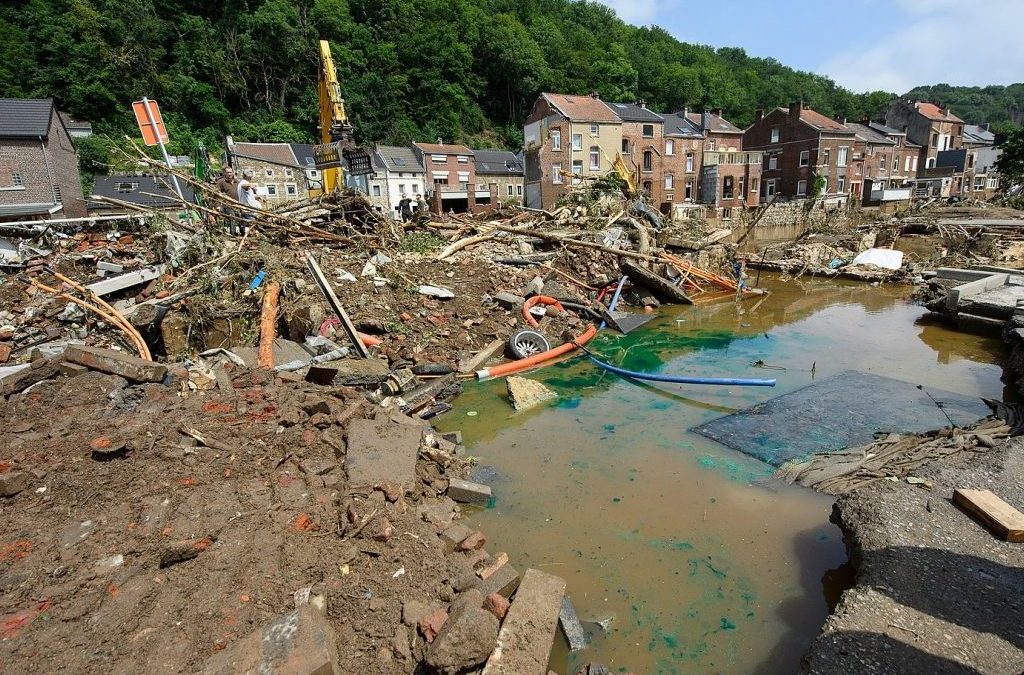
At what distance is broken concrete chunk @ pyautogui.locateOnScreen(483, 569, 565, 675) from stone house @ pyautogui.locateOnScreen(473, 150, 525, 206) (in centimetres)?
4201

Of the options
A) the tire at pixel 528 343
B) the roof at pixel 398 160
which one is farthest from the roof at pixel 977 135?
the tire at pixel 528 343

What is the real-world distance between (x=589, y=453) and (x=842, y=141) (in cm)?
4826

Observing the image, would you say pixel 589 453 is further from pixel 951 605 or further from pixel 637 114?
pixel 637 114

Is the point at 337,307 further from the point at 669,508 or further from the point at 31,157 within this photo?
the point at 31,157

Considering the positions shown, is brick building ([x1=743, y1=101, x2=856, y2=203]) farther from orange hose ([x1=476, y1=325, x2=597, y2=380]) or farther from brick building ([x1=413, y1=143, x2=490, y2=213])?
orange hose ([x1=476, y1=325, x2=597, y2=380])

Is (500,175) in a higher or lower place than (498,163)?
lower

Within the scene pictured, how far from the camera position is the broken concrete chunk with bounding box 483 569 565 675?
2.93 meters

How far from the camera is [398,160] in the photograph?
1620 inches

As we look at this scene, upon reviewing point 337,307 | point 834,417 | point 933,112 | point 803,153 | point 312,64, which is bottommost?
point 834,417

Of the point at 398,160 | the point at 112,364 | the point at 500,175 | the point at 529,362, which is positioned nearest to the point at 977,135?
the point at 500,175

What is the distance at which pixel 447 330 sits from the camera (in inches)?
364

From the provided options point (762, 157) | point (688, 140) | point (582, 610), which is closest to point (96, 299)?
point (582, 610)

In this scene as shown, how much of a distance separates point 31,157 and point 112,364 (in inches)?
1247

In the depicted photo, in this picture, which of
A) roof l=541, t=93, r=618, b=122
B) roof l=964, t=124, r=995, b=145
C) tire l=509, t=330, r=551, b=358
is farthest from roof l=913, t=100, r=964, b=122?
tire l=509, t=330, r=551, b=358
